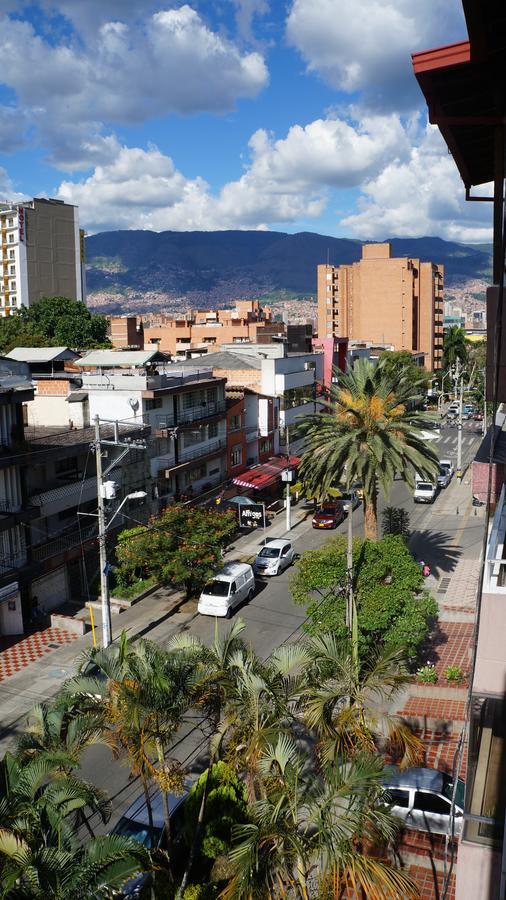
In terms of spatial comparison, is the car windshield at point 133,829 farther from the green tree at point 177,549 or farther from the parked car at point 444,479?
the parked car at point 444,479

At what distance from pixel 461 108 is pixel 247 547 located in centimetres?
3540

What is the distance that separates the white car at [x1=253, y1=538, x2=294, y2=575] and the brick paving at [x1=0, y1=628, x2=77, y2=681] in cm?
1031

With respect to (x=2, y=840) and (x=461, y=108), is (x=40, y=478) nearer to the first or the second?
(x=2, y=840)

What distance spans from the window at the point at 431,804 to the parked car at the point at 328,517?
28.2 m

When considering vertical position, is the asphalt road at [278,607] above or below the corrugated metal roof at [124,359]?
below

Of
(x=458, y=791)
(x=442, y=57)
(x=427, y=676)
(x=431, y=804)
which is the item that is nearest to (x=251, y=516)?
(x=427, y=676)

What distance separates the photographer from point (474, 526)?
45000 millimetres

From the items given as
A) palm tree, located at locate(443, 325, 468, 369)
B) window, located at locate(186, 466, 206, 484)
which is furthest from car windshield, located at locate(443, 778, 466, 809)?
palm tree, located at locate(443, 325, 468, 369)

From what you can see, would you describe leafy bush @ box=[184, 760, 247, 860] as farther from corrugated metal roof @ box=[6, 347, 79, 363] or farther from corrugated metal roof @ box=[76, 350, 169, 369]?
corrugated metal roof @ box=[6, 347, 79, 363]

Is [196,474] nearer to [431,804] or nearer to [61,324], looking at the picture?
[431,804]

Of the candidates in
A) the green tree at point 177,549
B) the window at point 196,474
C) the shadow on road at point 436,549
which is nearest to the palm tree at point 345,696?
the green tree at point 177,549

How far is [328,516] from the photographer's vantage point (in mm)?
45625

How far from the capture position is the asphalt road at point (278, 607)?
64.5 ft

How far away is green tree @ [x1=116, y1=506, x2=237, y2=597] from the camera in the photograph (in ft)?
100
